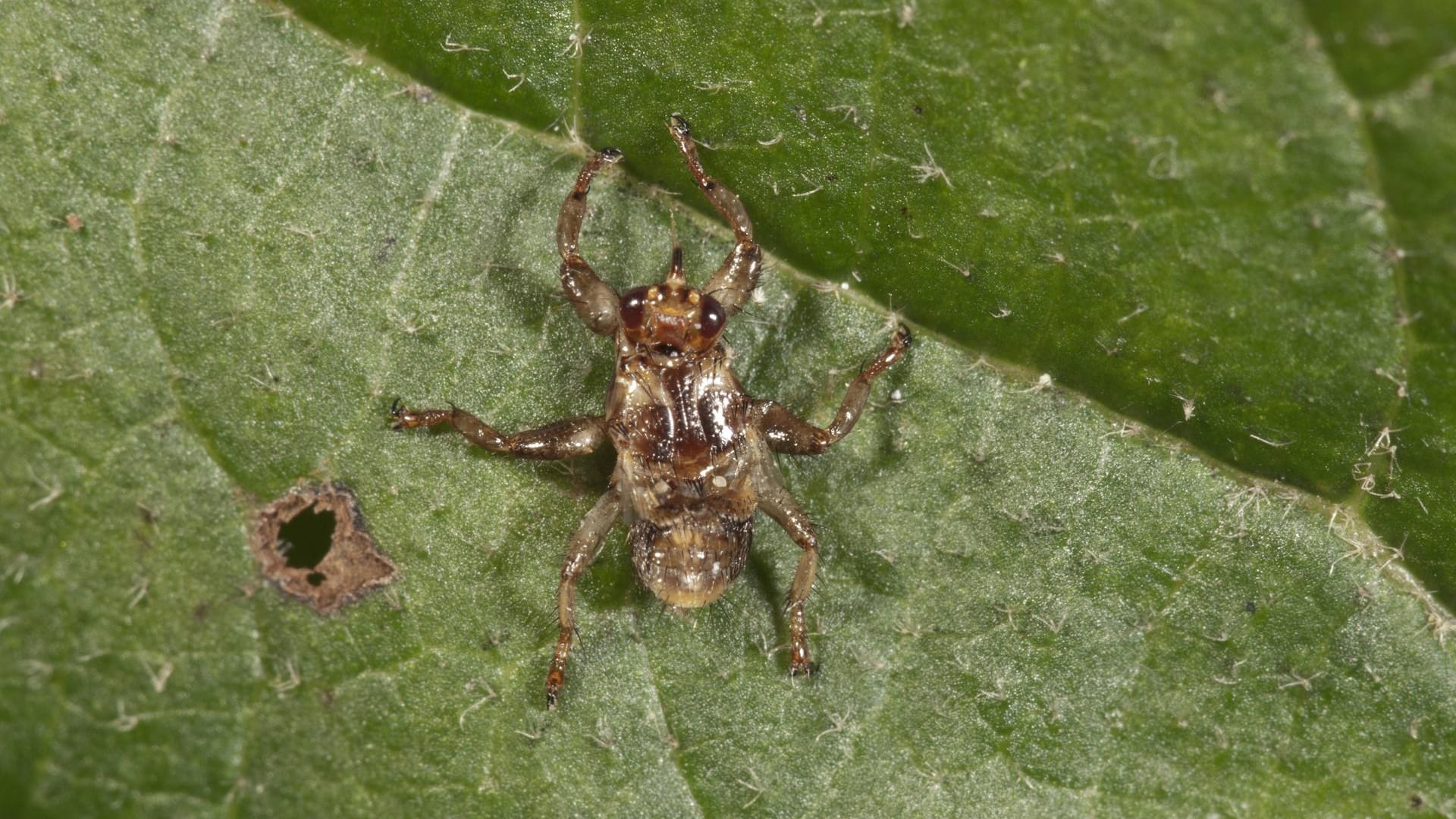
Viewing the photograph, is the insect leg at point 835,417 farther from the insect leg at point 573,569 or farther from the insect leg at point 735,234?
the insect leg at point 573,569

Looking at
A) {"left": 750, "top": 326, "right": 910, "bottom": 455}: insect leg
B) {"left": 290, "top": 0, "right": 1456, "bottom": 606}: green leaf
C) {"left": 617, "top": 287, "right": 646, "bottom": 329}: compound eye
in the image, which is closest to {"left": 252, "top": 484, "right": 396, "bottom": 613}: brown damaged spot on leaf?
{"left": 617, "top": 287, "right": 646, "bottom": 329}: compound eye

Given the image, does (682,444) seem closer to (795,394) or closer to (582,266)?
(795,394)

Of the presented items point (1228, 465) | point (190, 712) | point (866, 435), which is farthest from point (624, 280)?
point (1228, 465)

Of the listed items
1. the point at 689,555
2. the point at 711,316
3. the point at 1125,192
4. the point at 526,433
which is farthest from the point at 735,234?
the point at 1125,192

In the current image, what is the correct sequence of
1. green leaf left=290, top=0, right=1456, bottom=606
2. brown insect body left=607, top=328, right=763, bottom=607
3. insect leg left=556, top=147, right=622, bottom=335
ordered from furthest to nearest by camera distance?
brown insect body left=607, top=328, right=763, bottom=607 < green leaf left=290, top=0, right=1456, bottom=606 < insect leg left=556, top=147, right=622, bottom=335

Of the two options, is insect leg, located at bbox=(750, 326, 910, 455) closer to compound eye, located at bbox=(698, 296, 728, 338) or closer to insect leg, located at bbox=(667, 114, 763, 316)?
compound eye, located at bbox=(698, 296, 728, 338)

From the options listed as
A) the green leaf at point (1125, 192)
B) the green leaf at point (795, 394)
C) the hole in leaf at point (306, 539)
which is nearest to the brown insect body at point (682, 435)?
the green leaf at point (795, 394)

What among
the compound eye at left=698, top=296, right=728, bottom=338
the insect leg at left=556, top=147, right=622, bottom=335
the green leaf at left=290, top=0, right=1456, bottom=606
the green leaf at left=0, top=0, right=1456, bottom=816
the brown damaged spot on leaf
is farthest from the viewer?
the green leaf at left=290, top=0, right=1456, bottom=606

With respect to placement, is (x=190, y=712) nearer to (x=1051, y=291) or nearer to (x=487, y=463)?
(x=487, y=463)
